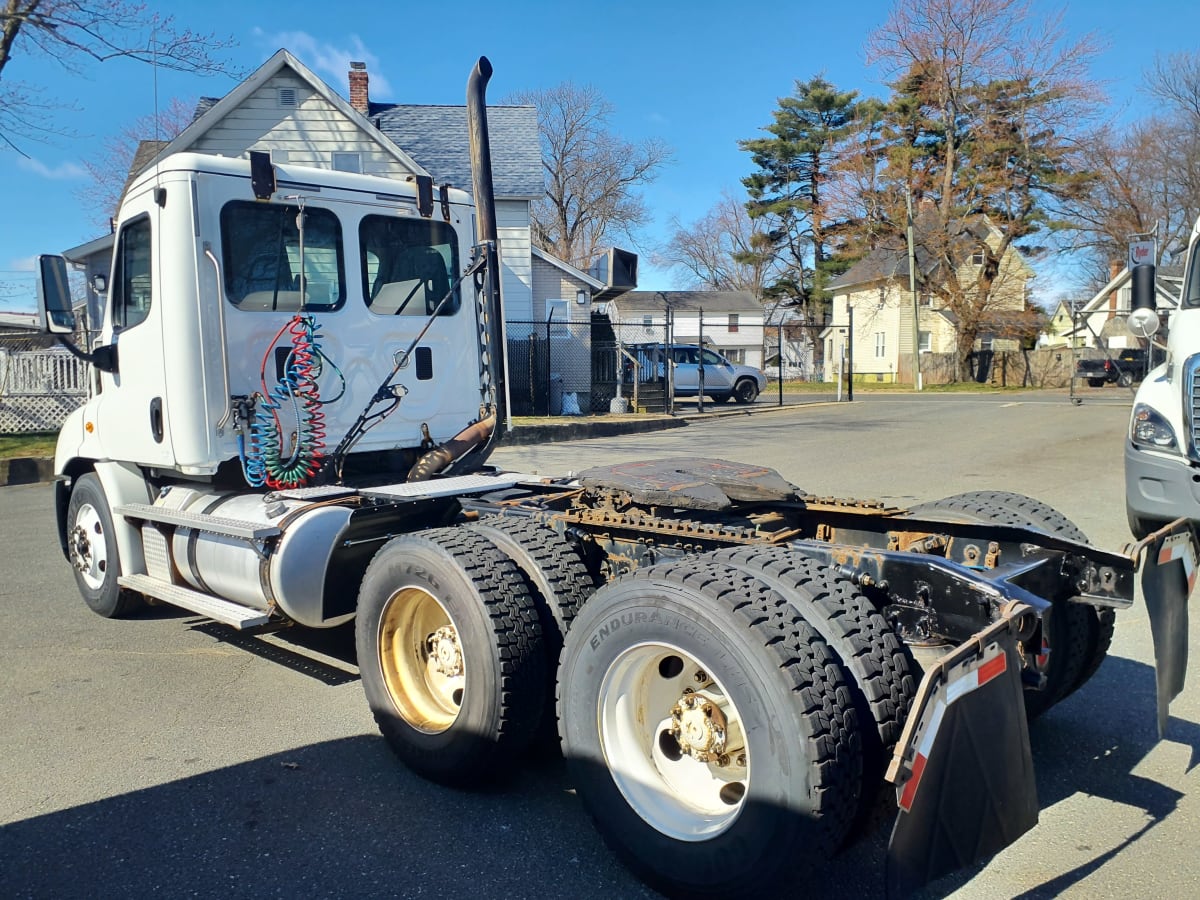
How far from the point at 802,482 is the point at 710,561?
8.75 meters

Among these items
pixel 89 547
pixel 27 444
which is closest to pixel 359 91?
pixel 27 444

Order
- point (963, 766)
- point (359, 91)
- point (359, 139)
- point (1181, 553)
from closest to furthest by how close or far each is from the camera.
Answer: point (963, 766) < point (1181, 553) < point (359, 139) < point (359, 91)

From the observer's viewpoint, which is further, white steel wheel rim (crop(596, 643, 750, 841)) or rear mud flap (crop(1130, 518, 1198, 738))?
rear mud flap (crop(1130, 518, 1198, 738))

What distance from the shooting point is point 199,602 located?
16.8 ft

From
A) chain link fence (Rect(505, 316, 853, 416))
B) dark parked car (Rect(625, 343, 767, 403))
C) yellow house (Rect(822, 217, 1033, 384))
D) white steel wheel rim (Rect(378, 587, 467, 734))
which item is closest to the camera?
white steel wheel rim (Rect(378, 587, 467, 734))

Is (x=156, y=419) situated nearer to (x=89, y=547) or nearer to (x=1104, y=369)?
(x=89, y=547)

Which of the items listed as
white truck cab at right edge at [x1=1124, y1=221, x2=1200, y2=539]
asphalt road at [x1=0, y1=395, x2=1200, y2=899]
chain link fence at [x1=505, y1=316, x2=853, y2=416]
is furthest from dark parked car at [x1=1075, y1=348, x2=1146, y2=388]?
asphalt road at [x1=0, y1=395, x2=1200, y2=899]

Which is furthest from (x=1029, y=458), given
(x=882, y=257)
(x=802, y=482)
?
(x=882, y=257)

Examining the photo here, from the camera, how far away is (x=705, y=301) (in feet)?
208

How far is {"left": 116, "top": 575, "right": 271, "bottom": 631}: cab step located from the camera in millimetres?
4684

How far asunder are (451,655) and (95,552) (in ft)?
12.0

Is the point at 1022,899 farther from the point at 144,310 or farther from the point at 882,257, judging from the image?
the point at 882,257

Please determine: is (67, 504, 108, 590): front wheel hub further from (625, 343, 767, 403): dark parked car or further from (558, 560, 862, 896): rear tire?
(625, 343, 767, 403): dark parked car

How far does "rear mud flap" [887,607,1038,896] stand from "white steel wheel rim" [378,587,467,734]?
201cm
